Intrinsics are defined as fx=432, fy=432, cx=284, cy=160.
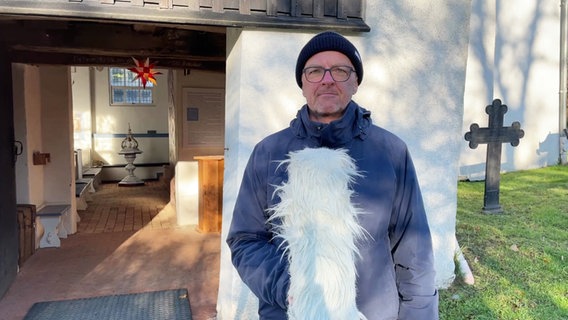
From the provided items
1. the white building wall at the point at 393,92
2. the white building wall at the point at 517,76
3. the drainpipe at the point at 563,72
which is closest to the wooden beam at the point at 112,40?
the white building wall at the point at 393,92

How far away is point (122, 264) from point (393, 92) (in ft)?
10.2

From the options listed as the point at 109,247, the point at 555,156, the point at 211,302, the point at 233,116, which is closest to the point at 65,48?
the point at 233,116

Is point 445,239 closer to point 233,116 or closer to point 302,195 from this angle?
point 233,116

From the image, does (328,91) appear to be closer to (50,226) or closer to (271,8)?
(271,8)

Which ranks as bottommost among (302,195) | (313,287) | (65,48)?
(313,287)

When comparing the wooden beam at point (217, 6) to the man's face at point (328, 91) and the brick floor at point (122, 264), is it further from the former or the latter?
the brick floor at point (122, 264)

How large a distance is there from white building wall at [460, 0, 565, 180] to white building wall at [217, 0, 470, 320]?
20.3 feet

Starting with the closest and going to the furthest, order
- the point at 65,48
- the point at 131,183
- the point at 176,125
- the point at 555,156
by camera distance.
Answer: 1. the point at 65,48
2. the point at 176,125
3. the point at 131,183
4. the point at 555,156

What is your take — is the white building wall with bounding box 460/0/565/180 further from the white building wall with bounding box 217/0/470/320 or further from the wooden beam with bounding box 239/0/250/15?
the wooden beam with bounding box 239/0/250/15

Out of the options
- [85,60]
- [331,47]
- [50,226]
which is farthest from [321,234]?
[50,226]

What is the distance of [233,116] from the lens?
296 centimetres

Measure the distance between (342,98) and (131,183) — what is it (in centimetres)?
894

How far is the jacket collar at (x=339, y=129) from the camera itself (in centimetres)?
143

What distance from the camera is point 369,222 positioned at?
1.37m
